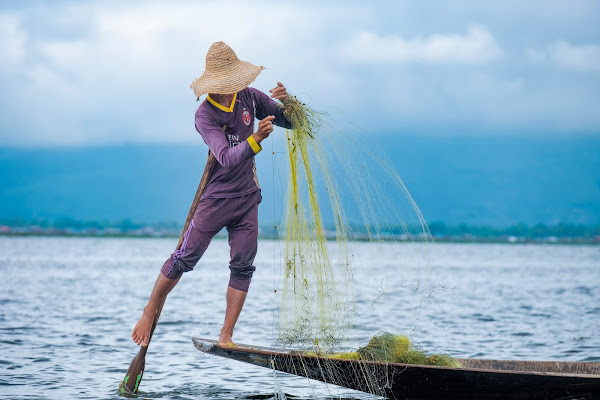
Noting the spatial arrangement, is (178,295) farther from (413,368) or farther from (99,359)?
(413,368)

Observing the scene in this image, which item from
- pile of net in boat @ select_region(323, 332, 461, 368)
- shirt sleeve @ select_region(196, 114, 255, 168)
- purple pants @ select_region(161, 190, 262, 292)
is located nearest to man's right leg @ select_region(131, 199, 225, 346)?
purple pants @ select_region(161, 190, 262, 292)

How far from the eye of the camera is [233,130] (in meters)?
5.80

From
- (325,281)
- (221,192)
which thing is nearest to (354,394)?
(325,281)

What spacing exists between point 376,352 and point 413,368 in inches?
14.3

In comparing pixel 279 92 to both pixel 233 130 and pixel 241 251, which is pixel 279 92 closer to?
pixel 233 130

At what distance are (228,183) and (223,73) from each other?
2.73 ft

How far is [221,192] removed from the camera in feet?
19.2

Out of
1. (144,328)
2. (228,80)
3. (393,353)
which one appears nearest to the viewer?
(228,80)

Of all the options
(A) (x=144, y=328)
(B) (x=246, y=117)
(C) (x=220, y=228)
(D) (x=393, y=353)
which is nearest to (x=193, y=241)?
(C) (x=220, y=228)

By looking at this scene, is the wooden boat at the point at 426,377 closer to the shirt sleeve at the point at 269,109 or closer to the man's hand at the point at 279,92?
the shirt sleeve at the point at 269,109

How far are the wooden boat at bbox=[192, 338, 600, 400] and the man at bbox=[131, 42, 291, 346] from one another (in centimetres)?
43

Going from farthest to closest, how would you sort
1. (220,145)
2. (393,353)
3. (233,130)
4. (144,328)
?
(393,353)
(144,328)
(233,130)
(220,145)

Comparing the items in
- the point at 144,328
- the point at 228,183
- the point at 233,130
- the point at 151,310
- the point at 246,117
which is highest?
the point at 246,117

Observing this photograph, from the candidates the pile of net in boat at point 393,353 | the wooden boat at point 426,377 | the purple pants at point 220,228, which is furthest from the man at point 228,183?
the pile of net in boat at point 393,353
